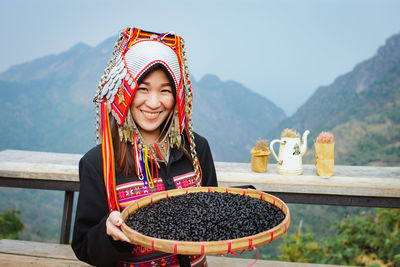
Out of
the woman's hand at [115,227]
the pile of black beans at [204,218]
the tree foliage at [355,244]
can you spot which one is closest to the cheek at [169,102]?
the pile of black beans at [204,218]

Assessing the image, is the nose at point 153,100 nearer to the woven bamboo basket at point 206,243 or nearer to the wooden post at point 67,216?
the woven bamboo basket at point 206,243

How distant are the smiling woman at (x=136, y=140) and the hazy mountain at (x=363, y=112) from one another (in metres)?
3.68

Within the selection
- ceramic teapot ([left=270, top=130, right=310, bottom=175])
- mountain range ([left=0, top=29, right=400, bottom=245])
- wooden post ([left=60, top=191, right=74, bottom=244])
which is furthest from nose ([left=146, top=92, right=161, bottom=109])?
mountain range ([left=0, top=29, right=400, bottom=245])

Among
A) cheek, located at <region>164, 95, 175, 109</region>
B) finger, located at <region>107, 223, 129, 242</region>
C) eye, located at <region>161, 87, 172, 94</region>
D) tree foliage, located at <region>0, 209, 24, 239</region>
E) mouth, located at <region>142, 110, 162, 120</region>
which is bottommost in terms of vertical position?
tree foliage, located at <region>0, 209, 24, 239</region>

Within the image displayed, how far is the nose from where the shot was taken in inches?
48.5

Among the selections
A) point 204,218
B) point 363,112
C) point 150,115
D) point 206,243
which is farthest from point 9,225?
point 363,112

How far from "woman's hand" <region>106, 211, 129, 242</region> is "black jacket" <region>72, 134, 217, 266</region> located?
56 mm

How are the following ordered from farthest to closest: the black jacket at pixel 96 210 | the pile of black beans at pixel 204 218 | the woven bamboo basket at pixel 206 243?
1. the black jacket at pixel 96 210
2. the pile of black beans at pixel 204 218
3. the woven bamboo basket at pixel 206 243

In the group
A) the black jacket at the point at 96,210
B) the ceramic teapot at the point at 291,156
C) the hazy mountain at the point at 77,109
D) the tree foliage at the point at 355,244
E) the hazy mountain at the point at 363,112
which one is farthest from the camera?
the hazy mountain at the point at 77,109

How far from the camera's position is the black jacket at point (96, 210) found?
1.09m

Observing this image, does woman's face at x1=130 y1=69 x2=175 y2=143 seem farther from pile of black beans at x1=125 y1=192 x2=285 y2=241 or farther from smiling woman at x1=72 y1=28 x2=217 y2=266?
pile of black beans at x1=125 y1=192 x2=285 y2=241

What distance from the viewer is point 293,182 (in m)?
2.21

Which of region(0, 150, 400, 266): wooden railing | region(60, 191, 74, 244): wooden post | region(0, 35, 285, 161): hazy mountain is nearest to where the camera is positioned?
region(0, 150, 400, 266): wooden railing

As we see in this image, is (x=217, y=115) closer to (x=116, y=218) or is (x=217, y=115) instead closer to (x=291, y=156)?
(x=291, y=156)
